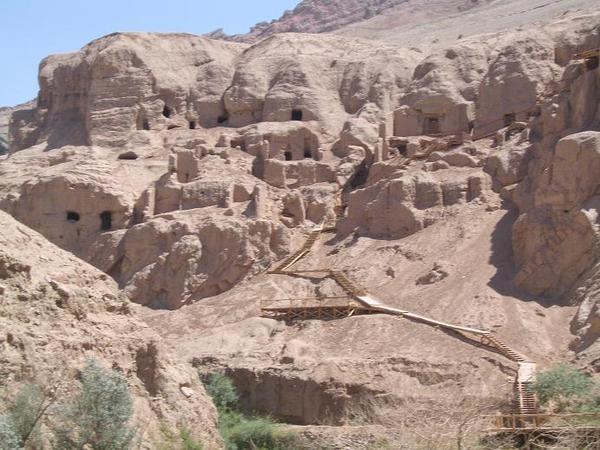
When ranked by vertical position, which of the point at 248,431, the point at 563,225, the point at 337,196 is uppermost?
the point at 337,196

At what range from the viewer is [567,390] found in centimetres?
2769

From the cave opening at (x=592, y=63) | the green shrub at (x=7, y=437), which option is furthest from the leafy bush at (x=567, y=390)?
the cave opening at (x=592, y=63)

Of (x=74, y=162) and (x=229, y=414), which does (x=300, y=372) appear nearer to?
(x=229, y=414)

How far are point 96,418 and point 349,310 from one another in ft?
64.5

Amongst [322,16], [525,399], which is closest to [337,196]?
[525,399]

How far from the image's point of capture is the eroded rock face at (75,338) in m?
18.9

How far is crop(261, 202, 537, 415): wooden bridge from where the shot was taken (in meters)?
31.8

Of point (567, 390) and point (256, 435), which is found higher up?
point (567, 390)

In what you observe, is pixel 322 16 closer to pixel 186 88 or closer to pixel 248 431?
pixel 186 88

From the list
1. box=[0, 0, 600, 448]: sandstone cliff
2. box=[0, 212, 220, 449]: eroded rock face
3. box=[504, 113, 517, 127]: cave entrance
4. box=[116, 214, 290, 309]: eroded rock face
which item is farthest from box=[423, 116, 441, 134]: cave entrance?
box=[0, 212, 220, 449]: eroded rock face

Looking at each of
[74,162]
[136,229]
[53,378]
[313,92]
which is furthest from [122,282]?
[53,378]

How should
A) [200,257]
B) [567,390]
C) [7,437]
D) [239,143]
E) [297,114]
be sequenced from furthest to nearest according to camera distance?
[297,114] → [239,143] → [200,257] → [567,390] → [7,437]

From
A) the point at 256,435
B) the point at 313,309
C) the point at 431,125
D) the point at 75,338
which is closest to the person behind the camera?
the point at 75,338

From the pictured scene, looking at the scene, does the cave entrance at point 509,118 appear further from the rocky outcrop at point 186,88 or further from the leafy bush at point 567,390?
the leafy bush at point 567,390
